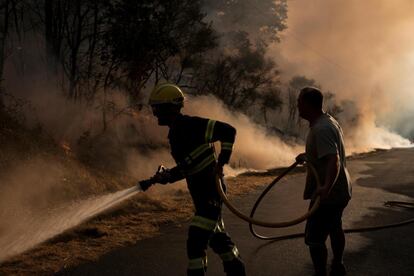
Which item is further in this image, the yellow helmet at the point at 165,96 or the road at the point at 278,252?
the road at the point at 278,252

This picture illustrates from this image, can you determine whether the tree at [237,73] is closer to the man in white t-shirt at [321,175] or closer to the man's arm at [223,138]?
the man in white t-shirt at [321,175]

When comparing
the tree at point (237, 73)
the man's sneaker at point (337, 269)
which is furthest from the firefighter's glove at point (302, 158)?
the tree at point (237, 73)

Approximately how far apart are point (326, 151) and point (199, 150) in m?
1.05

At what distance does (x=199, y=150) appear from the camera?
4.02m

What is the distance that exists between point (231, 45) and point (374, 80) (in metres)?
34.5

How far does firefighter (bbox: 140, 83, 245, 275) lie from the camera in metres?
3.96

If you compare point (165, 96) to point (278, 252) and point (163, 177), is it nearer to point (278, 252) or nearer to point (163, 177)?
point (163, 177)

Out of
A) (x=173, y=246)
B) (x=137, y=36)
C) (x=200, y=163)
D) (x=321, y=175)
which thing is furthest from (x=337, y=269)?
(x=137, y=36)

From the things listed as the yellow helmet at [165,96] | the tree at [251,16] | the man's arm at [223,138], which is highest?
the tree at [251,16]

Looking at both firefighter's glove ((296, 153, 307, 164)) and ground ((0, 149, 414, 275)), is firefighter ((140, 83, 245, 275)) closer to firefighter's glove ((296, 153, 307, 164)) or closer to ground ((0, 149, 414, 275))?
firefighter's glove ((296, 153, 307, 164))

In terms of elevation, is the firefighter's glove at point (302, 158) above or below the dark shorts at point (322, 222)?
above

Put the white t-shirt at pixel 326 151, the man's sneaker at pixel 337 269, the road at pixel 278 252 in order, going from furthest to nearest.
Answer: the road at pixel 278 252, the man's sneaker at pixel 337 269, the white t-shirt at pixel 326 151

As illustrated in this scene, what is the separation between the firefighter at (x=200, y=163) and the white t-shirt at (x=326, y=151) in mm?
765

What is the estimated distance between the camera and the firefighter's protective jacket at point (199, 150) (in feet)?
13.1
